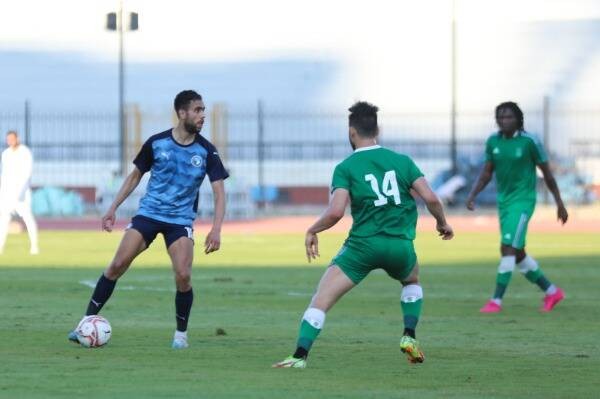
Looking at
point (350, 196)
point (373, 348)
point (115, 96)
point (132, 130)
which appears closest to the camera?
point (350, 196)

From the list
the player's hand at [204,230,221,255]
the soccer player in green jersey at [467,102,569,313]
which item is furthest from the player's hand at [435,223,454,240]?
the soccer player in green jersey at [467,102,569,313]

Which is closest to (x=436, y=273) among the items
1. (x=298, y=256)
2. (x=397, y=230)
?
(x=298, y=256)

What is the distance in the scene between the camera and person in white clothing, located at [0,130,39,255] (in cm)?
2789

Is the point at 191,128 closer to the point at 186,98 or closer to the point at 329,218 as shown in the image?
the point at 186,98

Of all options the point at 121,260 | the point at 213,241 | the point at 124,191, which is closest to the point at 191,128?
the point at 124,191

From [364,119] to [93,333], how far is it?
3.11m

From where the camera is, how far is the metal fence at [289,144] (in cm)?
4959

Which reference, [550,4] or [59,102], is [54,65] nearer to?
[59,102]

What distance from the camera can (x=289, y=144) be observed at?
51.9 metres

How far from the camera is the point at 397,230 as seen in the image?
1199 centimetres

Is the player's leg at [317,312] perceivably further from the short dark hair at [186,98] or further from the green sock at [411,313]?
the short dark hair at [186,98]

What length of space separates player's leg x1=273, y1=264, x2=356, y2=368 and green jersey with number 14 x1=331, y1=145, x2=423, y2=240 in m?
0.35

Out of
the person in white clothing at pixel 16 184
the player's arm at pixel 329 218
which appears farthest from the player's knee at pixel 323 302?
the person in white clothing at pixel 16 184

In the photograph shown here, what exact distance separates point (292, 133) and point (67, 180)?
9.07m
